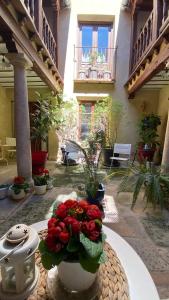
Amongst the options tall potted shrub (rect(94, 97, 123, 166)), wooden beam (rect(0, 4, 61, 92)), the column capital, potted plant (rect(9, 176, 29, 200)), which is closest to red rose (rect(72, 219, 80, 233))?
wooden beam (rect(0, 4, 61, 92))

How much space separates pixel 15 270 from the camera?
71 centimetres

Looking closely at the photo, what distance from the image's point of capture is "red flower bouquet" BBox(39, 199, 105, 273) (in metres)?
0.70

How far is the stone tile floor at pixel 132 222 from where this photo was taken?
1.73 meters

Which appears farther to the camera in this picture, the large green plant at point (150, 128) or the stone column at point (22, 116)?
the large green plant at point (150, 128)

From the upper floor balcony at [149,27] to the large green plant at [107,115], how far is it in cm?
127

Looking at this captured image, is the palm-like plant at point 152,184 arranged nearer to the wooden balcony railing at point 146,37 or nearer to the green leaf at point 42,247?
the green leaf at point 42,247

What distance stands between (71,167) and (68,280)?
4841 mm

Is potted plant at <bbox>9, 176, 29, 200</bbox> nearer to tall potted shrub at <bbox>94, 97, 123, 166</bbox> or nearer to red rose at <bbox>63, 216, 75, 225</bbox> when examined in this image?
red rose at <bbox>63, 216, 75, 225</bbox>

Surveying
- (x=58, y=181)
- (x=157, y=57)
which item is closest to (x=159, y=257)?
(x=58, y=181)

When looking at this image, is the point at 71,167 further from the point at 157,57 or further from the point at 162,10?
the point at 162,10

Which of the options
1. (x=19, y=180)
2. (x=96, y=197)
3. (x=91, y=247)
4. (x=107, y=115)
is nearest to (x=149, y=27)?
(x=107, y=115)

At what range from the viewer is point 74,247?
71cm

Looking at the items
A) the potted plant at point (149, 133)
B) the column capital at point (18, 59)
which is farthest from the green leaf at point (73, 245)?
the potted plant at point (149, 133)

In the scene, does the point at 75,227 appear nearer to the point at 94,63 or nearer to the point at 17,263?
the point at 17,263
